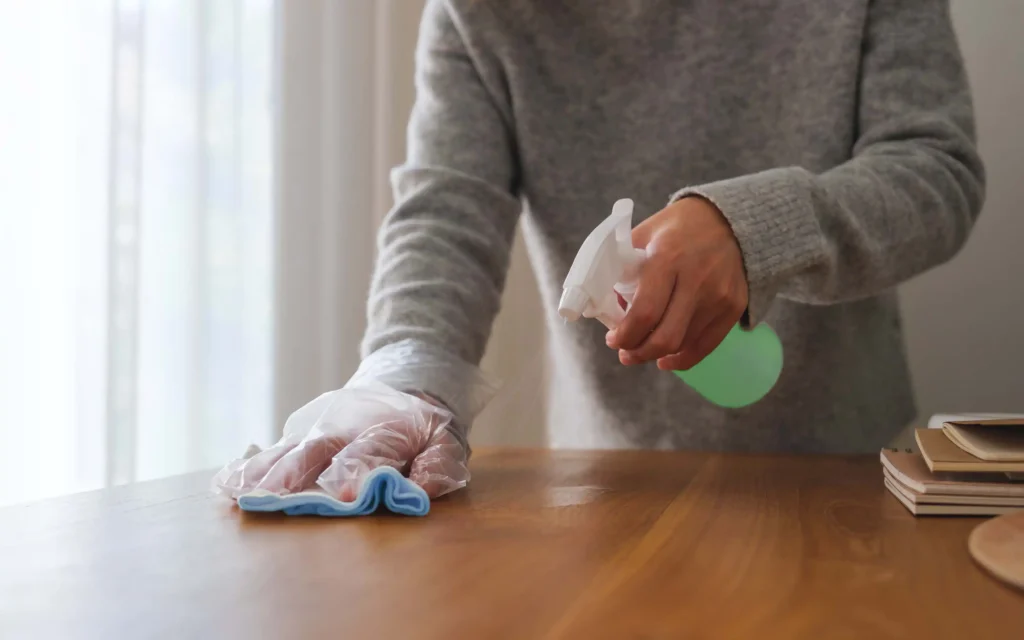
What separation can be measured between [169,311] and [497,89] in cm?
49

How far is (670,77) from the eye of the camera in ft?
3.21

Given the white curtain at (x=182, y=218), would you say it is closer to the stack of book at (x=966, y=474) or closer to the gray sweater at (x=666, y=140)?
the gray sweater at (x=666, y=140)

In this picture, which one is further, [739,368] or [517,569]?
[739,368]

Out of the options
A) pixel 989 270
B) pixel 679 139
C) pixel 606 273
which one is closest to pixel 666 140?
pixel 679 139

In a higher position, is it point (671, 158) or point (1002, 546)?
point (671, 158)

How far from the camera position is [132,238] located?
1.06m

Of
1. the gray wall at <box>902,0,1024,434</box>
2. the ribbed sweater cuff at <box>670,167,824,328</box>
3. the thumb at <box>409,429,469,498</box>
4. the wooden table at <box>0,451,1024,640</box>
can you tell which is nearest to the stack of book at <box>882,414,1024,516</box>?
the wooden table at <box>0,451,1024,640</box>

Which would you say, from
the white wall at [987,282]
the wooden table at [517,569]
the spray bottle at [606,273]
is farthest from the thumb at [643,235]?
the white wall at [987,282]

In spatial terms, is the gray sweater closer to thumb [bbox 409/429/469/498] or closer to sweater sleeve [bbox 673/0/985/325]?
sweater sleeve [bbox 673/0/985/325]

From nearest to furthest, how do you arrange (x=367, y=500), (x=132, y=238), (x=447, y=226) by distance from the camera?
(x=367, y=500), (x=447, y=226), (x=132, y=238)

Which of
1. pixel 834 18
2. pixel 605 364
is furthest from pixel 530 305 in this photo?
pixel 834 18

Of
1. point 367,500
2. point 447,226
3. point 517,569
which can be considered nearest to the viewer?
point 517,569

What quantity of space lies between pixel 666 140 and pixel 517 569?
26.4 inches

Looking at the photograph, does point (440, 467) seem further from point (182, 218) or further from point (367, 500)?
point (182, 218)
